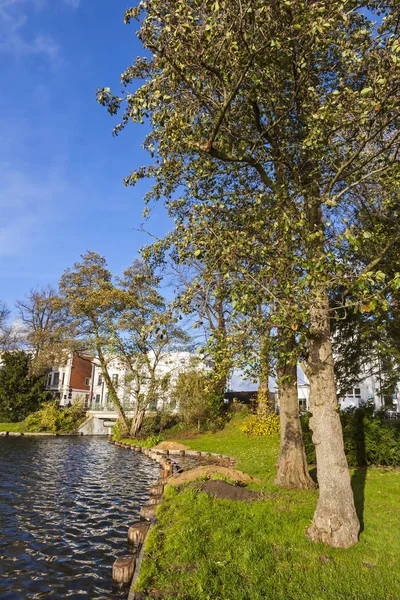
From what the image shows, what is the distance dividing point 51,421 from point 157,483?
29013mm

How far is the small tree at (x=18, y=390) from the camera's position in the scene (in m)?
44.6

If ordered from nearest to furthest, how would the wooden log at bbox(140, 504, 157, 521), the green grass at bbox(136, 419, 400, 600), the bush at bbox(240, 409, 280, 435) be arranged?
the green grass at bbox(136, 419, 400, 600) → the wooden log at bbox(140, 504, 157, 521) → the bush at bbox(240, 409, 280, 435)

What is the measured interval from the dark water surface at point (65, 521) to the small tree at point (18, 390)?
78.4ft

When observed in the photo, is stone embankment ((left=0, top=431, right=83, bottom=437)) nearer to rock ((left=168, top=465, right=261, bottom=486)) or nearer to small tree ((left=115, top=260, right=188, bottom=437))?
small tree ((left=115, top=260, right=188, bottom=437))

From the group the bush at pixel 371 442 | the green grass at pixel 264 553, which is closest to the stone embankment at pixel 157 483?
the green grass at pixel 264 553

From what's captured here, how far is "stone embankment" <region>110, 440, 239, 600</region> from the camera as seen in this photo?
685 centimetres

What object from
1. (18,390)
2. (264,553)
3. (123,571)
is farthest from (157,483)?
(18,390)

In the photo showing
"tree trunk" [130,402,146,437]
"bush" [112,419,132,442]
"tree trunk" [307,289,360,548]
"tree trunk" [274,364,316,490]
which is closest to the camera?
"tree trunk" [307,289,360,548]

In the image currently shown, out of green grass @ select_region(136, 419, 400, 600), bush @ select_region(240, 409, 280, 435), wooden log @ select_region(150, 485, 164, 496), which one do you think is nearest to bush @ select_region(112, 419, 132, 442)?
bush @ select_region(240, 409, 280, 435)

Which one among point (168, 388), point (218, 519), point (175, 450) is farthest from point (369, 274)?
point (168, 388)

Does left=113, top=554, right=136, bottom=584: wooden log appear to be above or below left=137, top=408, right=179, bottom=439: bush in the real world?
below

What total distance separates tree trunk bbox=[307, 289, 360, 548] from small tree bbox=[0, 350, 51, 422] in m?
43.3

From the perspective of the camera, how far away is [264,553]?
6.80 metres

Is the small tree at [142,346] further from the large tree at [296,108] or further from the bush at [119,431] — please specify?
the large tree at [296,108]
